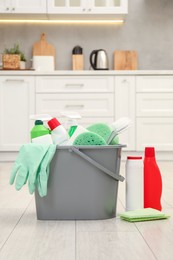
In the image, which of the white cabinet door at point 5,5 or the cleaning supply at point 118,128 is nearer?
the cleaning supply at point 118,128

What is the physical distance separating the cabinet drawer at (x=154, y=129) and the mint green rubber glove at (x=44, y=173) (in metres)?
3.40

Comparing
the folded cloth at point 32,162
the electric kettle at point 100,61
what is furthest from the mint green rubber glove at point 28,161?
the electric kettle at point 100,61

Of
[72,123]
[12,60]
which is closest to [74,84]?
[12,60]

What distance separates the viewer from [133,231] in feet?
5.90

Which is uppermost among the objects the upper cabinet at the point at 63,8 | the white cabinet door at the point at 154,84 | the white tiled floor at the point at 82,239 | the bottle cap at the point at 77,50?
the upper cabinet at the point at 63,8

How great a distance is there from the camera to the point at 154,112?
533 centimetres

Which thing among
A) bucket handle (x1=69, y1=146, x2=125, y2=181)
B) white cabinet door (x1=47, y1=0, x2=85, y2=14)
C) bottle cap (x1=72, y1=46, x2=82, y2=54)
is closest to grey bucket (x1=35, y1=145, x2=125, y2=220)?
bucket handle (x1=69, y1=146, x2=125, y2=181)

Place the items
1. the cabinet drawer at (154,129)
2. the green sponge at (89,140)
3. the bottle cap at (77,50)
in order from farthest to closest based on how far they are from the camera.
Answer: the bottle cap at (77,50) → the cabinet drawer at (154,129) → the green sponge at (89,140)

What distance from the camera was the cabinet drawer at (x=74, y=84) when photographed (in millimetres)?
5273

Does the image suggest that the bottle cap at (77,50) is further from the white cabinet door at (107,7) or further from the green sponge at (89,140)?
the green sponge at (89,140)

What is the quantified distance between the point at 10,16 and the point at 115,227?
13.2 feet

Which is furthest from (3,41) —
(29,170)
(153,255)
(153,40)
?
(153,255)

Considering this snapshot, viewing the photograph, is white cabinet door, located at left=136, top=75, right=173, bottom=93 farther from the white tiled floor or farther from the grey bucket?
the grey bucket

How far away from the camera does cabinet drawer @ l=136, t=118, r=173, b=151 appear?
17.5 ft
